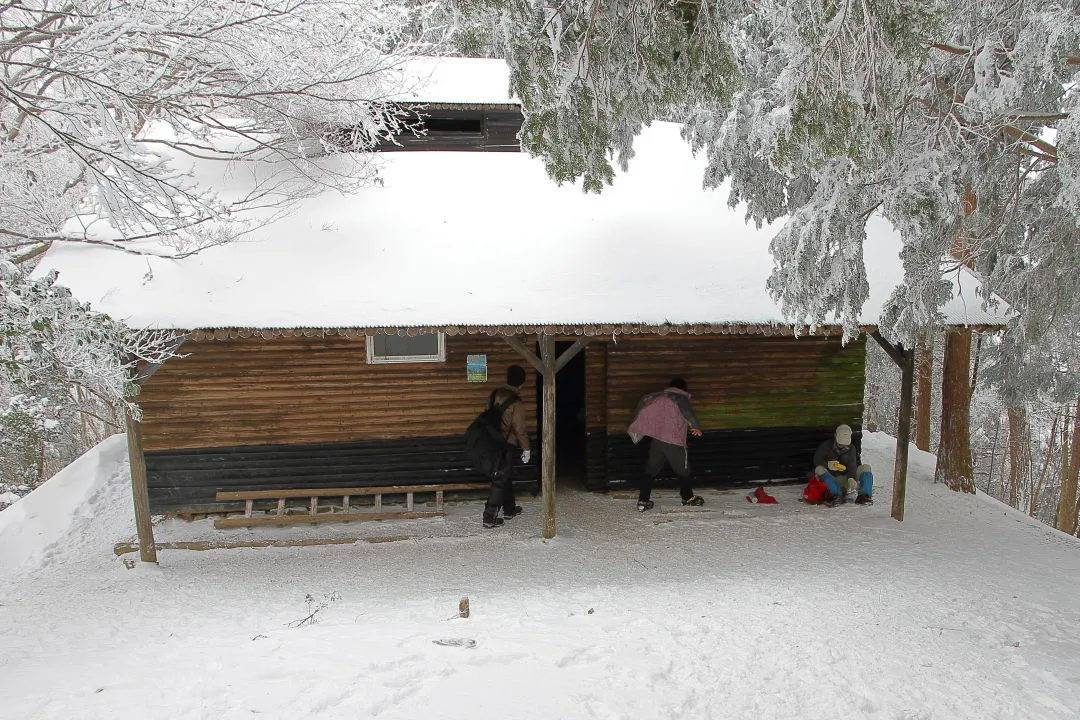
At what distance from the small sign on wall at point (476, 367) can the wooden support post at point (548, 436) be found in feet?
5.97

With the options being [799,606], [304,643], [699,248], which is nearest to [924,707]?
[799,606]

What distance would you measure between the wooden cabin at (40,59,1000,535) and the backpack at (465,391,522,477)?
0.73 meters

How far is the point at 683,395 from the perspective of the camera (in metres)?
8.66

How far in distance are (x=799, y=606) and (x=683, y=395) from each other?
3188 millimetres

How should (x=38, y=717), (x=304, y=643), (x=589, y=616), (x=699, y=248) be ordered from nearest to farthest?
(x=38, y=717), (x=304, y=643), (x=589, y=616), (x=699, y=248)

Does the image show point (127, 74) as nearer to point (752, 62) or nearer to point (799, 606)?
point (752, 62)

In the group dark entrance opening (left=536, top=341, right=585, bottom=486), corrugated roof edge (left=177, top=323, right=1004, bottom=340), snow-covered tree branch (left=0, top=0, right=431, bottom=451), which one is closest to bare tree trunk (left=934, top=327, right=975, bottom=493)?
corrugated roof edge (left=177, top=323, right=1004, bottom=340)

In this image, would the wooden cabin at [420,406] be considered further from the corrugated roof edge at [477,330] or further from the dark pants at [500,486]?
the corrugated roof edge at [477,330]

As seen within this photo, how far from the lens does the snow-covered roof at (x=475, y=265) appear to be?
6652 millimetres

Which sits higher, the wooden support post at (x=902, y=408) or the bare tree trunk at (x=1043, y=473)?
the wooden support post at (x=902, y=408)

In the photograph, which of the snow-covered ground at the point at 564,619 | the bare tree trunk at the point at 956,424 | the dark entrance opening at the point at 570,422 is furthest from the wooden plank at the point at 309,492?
the bare tree trunk at the point at 956,424

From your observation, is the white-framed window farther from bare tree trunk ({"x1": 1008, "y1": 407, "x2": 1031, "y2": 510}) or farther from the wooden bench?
bare tree trunk ({"x1": 1008, "y1": 407, "x2": 1031, "y2": 510})

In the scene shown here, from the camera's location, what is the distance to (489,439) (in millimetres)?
8016

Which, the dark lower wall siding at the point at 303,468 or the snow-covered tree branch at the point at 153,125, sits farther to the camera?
the dark lower wall siding at the point at 303,468
